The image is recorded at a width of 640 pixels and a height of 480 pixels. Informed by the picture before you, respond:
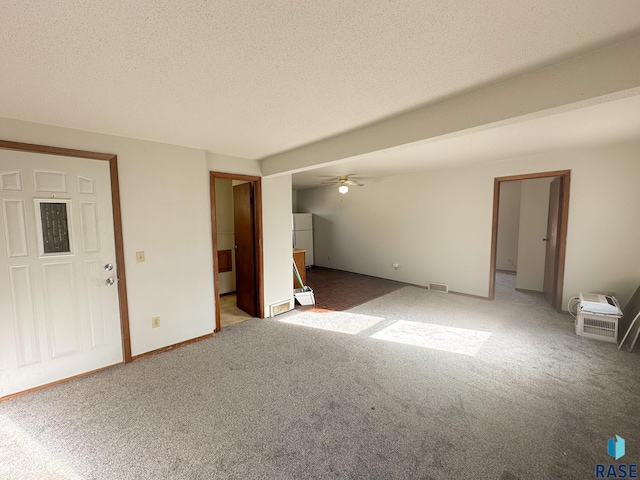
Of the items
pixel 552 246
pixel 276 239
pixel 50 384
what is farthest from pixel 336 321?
pixel 552 246

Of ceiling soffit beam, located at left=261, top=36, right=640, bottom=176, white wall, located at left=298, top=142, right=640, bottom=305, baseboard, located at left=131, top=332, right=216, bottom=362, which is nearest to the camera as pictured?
ceiling soffit beam, located at left=261, top=36, right=640, bottom=176

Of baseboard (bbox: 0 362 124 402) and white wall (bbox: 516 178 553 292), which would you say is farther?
white wall (bbox: 516 178 553 292)

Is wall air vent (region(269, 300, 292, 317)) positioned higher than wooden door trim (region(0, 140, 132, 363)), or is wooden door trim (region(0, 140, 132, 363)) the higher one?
wooden door trim (region(0, 140, 132, 363))

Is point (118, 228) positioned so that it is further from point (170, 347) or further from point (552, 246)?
point (552, 246)

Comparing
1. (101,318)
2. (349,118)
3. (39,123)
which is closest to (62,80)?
(39,123)

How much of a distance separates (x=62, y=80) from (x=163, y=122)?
702mm

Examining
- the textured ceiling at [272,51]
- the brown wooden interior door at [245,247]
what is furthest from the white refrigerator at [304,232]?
the textured ceiling at [272,51]

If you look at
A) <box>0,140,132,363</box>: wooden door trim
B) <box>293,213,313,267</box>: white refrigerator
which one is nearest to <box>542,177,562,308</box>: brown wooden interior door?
<box>293,213,313,267</box>: white refrigerator

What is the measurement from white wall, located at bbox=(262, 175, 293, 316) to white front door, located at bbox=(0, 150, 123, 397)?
1729 mm

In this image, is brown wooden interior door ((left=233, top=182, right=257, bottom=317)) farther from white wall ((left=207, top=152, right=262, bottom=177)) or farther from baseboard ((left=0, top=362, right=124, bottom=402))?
baseboard ((left=0, top=362, right=124, bottom=402))

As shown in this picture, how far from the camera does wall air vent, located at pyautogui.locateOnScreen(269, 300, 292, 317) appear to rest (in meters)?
3.85

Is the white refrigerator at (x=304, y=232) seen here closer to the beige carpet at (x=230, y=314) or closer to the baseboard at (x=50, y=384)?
the beige carpet at (x=230, y=314)

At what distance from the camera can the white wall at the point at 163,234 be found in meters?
2.57

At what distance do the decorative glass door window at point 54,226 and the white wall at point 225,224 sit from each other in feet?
8.34
